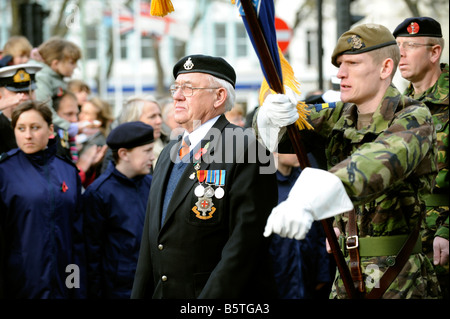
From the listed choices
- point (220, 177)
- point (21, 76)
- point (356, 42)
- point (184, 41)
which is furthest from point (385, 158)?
point (184, 41)

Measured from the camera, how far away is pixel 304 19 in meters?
34.8

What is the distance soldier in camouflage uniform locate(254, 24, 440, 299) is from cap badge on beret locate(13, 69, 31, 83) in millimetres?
3703

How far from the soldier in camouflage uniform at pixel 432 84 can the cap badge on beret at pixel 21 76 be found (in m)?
3.66

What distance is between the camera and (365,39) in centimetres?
436

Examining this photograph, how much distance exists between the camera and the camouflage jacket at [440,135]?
5973 mm

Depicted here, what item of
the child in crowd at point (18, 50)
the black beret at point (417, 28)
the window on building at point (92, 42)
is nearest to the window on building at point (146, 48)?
the window on building at point (92, 42)

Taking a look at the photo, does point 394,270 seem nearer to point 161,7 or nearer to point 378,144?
point 378,144

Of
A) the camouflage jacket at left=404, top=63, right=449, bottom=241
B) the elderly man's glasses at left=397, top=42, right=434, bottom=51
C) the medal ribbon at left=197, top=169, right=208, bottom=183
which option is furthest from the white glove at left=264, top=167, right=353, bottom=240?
the elderly man's glasses at left=397, top=42, right=434, bottom=51

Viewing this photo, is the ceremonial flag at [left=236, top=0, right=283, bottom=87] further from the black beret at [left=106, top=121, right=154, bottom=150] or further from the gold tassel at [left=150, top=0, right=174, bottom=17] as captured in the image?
the black beret at [left=106, top=121, right=154, bottom=150]

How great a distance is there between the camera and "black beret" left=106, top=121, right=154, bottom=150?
722cm

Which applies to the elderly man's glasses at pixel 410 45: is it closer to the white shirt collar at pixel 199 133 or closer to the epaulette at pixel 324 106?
the epaulette at pixel 324 106

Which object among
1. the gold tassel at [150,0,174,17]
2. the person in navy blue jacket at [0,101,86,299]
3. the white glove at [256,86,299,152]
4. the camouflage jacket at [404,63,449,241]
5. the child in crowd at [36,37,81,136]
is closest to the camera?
the white glove at [256,86,299,152]

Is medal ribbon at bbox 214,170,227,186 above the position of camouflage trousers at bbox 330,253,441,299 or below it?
above

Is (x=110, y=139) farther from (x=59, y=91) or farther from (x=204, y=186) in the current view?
(x=204, y=186)
